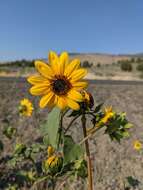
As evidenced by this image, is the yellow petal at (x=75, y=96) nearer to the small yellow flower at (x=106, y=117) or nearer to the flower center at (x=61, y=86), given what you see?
the flower center at (x=61, y=86)

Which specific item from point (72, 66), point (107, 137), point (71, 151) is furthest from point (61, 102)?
point (107, 137)

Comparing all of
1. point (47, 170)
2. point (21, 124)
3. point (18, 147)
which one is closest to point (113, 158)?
point (21, 124)

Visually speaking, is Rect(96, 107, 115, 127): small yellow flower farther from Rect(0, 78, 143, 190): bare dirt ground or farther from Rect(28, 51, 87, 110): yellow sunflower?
Rect(0, 78, 143, 190): bare dirt ground

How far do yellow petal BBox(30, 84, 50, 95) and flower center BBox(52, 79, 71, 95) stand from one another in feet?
0.11

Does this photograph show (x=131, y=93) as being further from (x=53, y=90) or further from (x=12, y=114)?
(x=53, y=90)

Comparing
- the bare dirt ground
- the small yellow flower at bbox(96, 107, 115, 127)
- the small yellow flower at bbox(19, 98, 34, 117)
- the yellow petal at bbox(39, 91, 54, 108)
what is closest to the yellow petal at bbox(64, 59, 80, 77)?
the yellow petal at bbox(39, 91, 54, 108)

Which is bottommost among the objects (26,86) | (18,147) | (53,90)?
(18,147)

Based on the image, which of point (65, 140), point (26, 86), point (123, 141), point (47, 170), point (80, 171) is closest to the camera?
point (65, 140)

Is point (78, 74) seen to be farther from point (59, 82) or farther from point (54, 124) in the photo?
point (54, 124)

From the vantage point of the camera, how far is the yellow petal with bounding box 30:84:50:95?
1.54 meters

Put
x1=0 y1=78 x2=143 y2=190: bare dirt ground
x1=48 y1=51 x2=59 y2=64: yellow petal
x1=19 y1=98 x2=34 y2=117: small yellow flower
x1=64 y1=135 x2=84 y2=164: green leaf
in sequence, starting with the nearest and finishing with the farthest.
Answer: x1=48 y1=51 x2=59 y2=64: yellow petal < x1=64 y1=135 x2=84 y2=164: green leaf < x1=0 y1=78 x2=143 y2=190: bare dirt ground < x1=19 y1=98 x2=34 y2=117: small yellow flower

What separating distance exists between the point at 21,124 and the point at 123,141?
1617 mm

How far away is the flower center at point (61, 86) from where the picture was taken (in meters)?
1.58

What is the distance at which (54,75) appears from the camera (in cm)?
160
